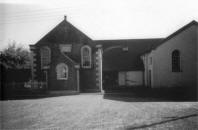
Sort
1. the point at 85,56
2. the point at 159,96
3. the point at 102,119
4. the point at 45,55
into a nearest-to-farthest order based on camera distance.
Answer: the point at 102,119 < the point at 159,96 < the point at 45,55 < the point at 85,56

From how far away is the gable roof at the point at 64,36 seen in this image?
2922 cm

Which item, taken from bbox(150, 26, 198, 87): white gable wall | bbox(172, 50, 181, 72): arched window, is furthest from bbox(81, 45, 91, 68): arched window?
bbox(172, 50, 181, 72): arched window

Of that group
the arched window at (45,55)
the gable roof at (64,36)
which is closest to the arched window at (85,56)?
the gable roof at (64,36)

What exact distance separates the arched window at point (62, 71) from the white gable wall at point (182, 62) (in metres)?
10.4

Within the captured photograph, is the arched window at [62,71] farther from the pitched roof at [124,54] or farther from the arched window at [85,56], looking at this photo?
the pitched roof at [124,54]

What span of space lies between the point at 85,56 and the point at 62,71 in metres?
3.79

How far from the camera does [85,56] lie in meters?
29.4

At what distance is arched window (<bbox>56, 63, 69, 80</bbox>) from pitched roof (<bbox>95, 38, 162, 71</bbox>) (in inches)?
306

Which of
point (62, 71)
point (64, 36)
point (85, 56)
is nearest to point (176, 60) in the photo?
point (85, 56)

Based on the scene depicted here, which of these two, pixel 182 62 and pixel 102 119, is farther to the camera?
pixel 182 62

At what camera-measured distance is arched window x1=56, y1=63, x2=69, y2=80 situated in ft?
89.2

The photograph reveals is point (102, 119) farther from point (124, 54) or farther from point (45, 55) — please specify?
point (124, 54)

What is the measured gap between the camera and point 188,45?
27.1 meters

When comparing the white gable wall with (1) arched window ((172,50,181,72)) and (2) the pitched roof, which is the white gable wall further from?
(2) the pitched roof
